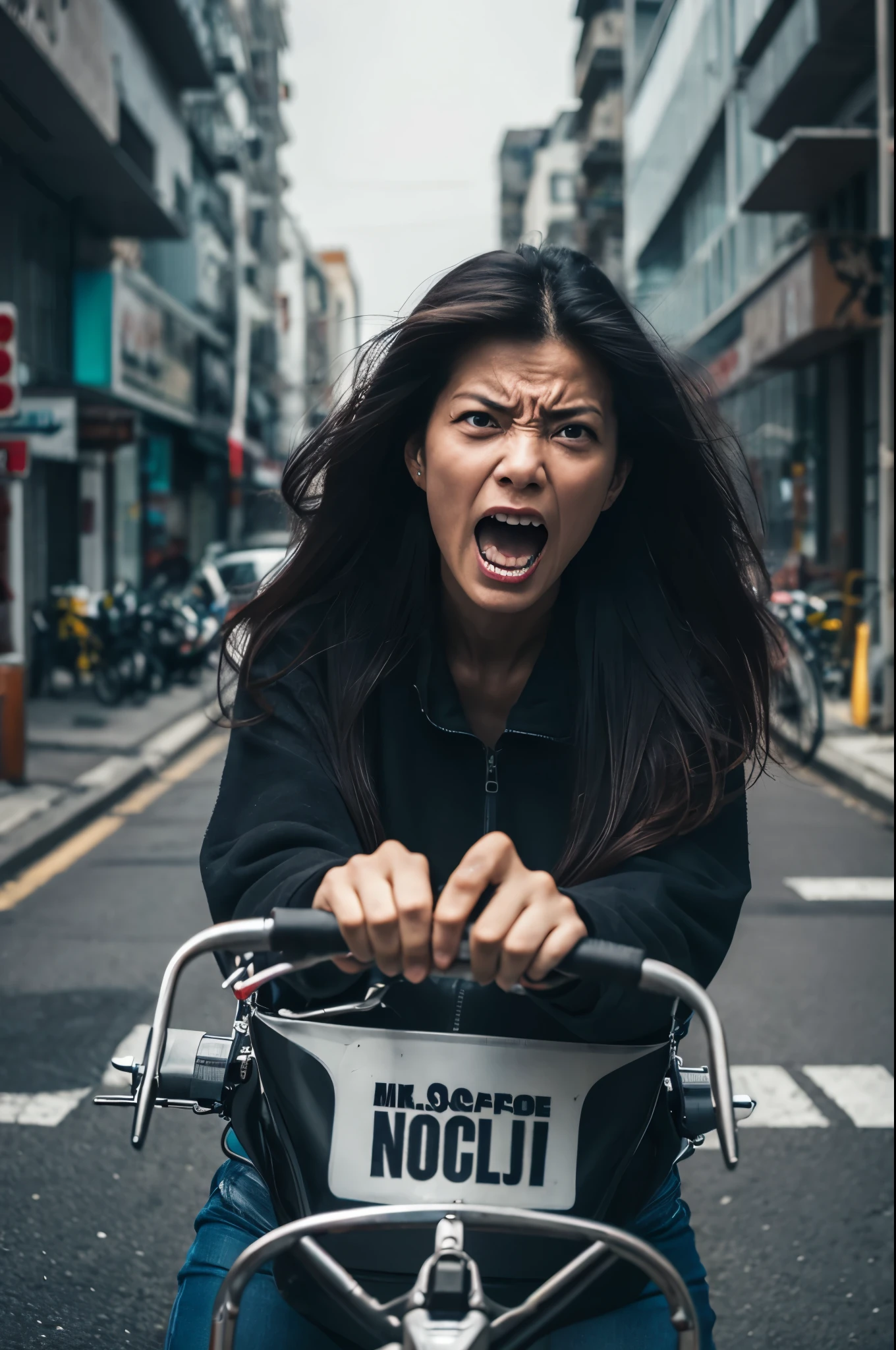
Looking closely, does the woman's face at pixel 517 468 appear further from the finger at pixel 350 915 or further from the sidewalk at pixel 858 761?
the sidewalk at pixel 858 761

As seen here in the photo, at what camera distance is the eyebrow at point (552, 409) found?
69.3 inches

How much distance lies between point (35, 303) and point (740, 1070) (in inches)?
655

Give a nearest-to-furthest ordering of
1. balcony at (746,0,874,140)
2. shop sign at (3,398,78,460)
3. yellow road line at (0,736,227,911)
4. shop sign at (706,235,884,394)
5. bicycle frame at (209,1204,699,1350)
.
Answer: bicycle frame at (209,1204,699,1350) → yellow road line at (0,736,227,911) → shop sign at (3,398,78,460) → shop sign at (706,235,884,394) → balcony at (746,0,874,140)

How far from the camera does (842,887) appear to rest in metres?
7.35

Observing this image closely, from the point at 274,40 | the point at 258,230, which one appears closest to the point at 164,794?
the point at 258,230

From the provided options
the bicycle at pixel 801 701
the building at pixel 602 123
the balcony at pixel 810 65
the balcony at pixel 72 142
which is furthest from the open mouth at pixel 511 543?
the building at pixel 602 123

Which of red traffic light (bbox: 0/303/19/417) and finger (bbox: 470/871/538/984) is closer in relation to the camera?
finger (bbox: 470/871/538/984)

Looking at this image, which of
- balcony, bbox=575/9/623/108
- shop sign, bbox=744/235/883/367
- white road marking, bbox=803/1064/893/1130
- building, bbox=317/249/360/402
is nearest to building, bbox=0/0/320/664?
white road marking, bbox=803/1064/893/1130

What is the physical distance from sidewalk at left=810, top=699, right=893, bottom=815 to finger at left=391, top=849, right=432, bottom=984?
28.2ft

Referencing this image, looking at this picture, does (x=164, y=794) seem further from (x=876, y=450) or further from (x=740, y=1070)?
(x=876, y=450)

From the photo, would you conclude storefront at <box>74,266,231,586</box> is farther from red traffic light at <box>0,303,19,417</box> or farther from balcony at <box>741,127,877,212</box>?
red traffic light at <box>0,303,19,417</box>

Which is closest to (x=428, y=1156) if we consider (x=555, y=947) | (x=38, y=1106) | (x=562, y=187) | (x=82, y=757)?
(x=555, y=947)

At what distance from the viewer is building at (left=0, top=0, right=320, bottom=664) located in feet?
33.3

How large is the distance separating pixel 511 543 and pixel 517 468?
0.09 m
